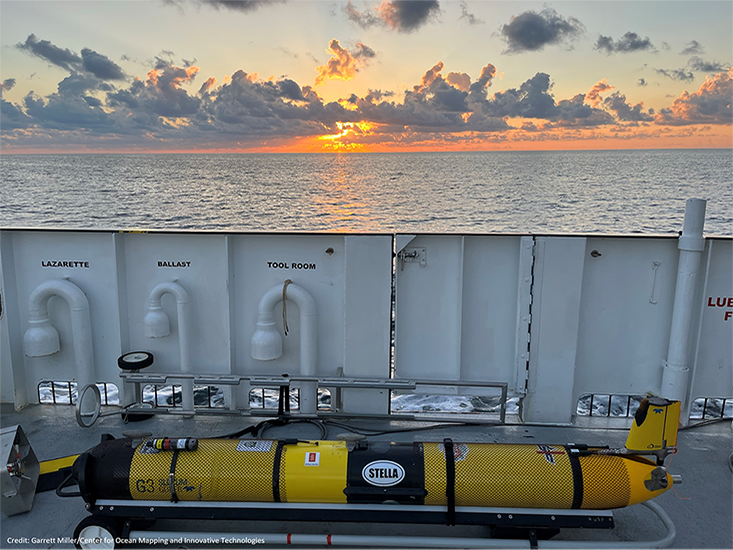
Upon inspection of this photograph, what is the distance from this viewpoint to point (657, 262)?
4.70 meters

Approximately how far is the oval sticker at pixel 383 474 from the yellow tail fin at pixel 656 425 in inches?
58.2

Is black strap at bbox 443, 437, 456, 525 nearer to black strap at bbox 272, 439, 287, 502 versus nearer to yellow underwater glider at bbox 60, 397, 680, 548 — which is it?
yellow underwater glider at bbox 60, 397, 680, 548

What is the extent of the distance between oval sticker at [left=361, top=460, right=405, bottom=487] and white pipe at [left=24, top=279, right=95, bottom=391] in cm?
350

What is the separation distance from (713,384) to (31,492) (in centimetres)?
588

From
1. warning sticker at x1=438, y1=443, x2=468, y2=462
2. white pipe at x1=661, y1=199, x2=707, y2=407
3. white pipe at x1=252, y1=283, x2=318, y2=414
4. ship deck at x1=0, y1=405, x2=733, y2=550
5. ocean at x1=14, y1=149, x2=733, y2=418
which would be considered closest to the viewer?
warning sticker at x1=438, y1=443, x2=468, y2=462

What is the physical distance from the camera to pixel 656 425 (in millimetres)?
3090

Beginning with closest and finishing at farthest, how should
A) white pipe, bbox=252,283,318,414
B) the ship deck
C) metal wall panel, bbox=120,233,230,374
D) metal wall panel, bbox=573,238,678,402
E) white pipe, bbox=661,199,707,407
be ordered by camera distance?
1. the ship deck
2. white pipe, bbox=661,199,707,407
3. metal wall panel, bbox=573,238,678,402
4. white pipe, bbox=252,283,318,414
5. metal wall panel, bbox=120,233,230,374

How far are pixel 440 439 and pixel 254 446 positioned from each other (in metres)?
1.92

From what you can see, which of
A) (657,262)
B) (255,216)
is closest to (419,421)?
(657,262)

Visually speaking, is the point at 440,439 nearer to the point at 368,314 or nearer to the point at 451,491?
the point at 368,314

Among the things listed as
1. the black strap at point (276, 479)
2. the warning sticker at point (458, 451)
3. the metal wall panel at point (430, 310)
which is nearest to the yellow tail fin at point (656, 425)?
the warning sticker at point (458, 451)

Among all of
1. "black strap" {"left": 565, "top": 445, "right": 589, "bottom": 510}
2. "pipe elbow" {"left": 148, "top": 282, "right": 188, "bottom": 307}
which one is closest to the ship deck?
"black strap" {"left": 565, "top": 445, "right": 589, "bottom": 510}

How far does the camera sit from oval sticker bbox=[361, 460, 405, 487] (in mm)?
2982

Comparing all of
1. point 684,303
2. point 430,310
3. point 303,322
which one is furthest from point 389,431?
point 684,303
